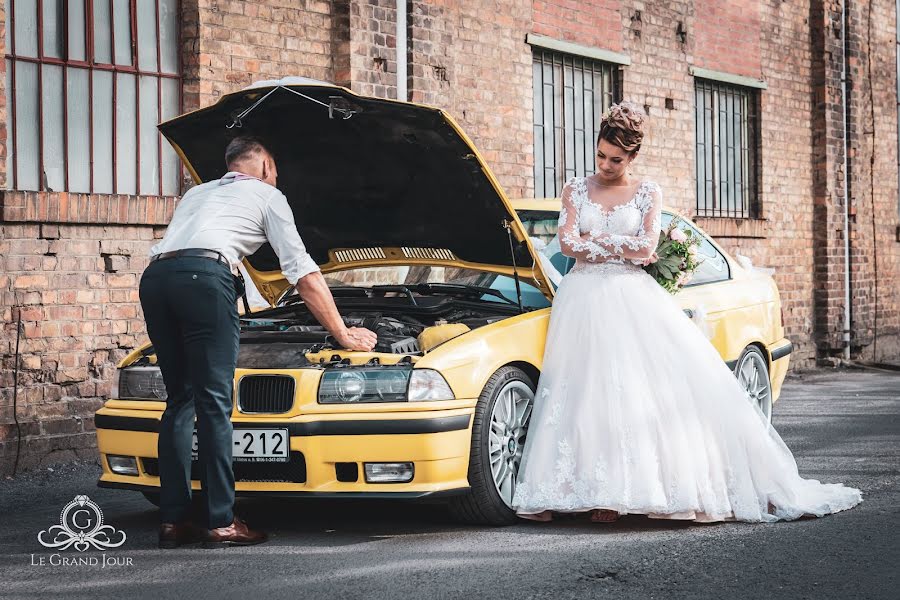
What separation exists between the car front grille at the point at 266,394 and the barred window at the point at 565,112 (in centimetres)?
733

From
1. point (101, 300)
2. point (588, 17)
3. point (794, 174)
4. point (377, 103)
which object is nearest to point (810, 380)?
point (794, 174)

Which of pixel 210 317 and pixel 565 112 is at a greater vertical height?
pixel 565 112

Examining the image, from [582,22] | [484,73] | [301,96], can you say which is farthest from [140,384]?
[582,22]

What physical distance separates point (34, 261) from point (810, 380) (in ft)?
30.6

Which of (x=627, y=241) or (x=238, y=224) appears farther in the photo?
(x=627, y=241)

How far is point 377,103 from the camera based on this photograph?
18.6 feet

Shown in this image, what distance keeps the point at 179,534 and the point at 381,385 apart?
1042 millimetres

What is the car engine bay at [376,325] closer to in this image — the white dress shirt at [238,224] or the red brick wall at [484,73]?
the white dress shirt at [238,224]

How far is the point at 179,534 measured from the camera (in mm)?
5250

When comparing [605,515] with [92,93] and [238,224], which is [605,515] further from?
[92,93]

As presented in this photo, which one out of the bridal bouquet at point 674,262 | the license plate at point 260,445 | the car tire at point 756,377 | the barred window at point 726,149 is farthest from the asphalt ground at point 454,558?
the barred window at point 726,149

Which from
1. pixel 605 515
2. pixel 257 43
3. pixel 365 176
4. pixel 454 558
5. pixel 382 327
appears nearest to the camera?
pixel 454 558

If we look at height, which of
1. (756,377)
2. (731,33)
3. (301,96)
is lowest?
(756,377)

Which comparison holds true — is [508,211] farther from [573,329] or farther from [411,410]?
[411,410]
